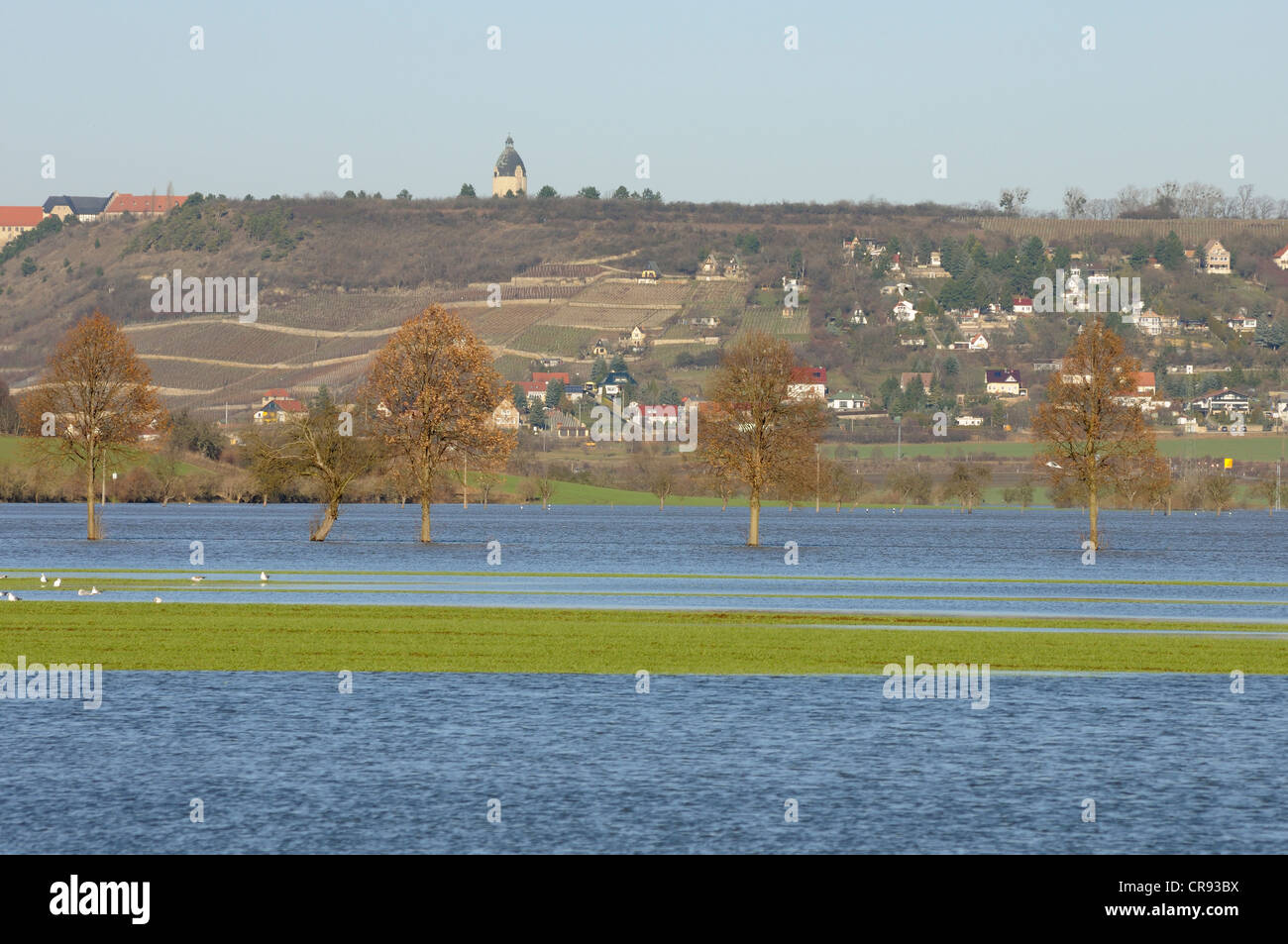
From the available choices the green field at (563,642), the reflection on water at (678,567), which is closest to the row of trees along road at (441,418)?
the reflection on water at (678,567)

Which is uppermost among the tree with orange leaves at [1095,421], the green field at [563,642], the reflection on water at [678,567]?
the tree with orange leaves at [1095,421]

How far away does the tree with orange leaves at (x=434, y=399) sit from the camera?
8606 centimetres

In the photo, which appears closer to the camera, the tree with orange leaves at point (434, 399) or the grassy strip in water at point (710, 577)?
the grassy strip in water at point (710, 577)

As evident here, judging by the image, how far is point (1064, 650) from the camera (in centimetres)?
3503

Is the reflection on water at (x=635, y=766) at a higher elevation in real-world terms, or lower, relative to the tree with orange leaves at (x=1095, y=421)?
lower

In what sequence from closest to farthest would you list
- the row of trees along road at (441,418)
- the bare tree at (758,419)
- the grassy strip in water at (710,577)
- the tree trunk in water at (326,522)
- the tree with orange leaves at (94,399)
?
the grassy strip in water at (710,577) < the row of trees along road at (441,418) < the tree with orange leaves at (94,399) < the tree trunk in water at (326,522) < the bare tree at (758,419)

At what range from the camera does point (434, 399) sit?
85750mm

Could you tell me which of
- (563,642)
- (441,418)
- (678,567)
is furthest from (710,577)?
(563,642)

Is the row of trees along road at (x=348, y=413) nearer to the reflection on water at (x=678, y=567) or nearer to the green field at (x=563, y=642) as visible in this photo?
the reflection on water at (x=678, y=567)

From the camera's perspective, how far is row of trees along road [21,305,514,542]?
84000mm

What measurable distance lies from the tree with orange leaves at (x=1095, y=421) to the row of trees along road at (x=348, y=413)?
105 feet
